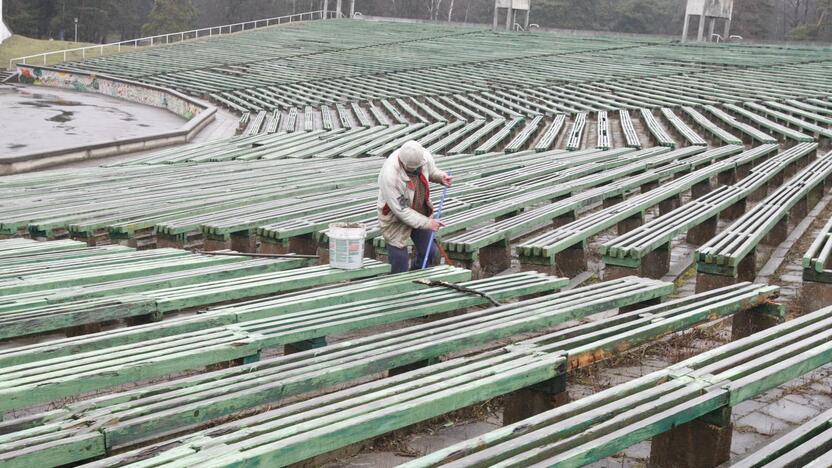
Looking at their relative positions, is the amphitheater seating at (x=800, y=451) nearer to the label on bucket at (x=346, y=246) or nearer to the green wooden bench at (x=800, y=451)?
the green wooden bench at (x=800, y=451)

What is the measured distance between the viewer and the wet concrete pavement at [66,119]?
22859 mm

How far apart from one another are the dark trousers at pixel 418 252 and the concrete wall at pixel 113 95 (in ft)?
44.1

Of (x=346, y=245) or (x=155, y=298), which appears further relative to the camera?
(x=346, y=245)

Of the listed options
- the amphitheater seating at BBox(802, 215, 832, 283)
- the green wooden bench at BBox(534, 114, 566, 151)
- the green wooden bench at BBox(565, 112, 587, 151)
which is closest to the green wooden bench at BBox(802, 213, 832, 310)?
the amphitheater seating at BBox(802, 215, 832, 283)

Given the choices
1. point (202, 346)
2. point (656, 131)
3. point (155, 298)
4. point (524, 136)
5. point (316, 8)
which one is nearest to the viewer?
point (202, 346)

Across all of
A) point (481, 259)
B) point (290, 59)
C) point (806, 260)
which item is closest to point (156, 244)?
point (481, 259)

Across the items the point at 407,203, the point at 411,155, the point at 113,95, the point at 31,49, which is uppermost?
the point at 411,155

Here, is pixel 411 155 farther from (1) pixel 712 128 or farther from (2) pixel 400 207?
(1) pixel 712 128

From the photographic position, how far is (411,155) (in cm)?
662

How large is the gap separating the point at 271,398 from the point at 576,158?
34.3 feet

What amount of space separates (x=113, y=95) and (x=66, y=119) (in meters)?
9.60

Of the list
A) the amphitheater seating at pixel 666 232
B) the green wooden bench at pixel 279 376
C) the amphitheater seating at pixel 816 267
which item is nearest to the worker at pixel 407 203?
the amphitheater seating at pixel 666 232

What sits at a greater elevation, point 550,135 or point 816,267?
point 816,267

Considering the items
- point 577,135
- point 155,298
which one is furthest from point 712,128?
point 155,298
